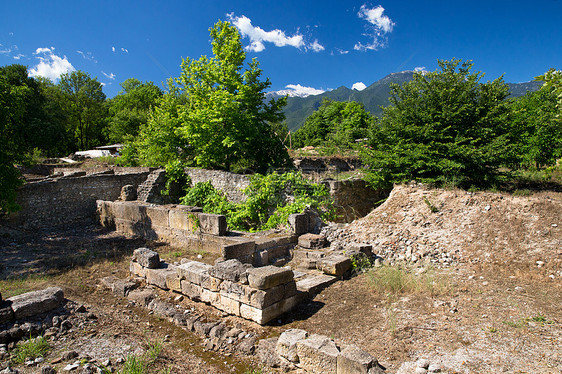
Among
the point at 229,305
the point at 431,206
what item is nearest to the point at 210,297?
the point at 229,305

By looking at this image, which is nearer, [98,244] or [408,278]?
[408,278]

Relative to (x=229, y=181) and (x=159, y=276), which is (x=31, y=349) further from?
(x=229, y=181)

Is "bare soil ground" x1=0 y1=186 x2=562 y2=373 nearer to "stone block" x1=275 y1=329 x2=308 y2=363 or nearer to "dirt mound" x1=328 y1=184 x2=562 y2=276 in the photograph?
"dirt mound" x1=328 y1=184 x2=562 y2=276

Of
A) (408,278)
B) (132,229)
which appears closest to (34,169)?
(132,229)

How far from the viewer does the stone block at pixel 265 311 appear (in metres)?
5.31

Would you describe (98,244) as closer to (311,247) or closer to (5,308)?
(5,308)

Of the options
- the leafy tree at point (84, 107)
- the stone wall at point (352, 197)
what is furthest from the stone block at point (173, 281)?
the leafy tree at point (84, 107)

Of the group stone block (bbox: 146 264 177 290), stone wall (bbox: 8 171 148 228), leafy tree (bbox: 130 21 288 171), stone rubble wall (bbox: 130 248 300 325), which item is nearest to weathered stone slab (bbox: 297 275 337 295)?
stone rubble wall (bbox: 130 248 300 325)

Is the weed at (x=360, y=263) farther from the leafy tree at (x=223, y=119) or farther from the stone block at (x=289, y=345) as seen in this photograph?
the leafy tree at (x=223, y=119)

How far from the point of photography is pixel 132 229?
1174 cm

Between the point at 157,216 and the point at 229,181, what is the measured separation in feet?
10.0

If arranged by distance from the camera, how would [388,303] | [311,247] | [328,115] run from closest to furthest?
[388,303] → [311,247] → [328,115]

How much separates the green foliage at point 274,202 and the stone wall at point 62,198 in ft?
20.5

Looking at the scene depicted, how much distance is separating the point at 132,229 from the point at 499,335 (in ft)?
36.8
